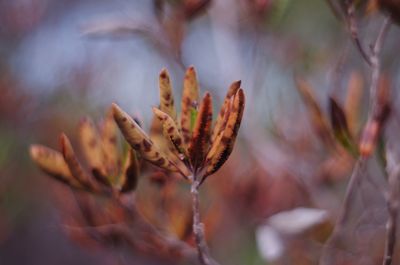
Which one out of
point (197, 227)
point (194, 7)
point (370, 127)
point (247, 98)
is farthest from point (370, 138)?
point (247, 98)

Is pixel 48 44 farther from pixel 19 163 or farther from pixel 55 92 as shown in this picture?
pixel 19 163

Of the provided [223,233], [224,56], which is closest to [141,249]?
[224,56]

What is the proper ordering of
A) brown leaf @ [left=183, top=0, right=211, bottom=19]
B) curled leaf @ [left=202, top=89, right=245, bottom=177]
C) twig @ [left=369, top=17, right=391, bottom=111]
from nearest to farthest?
curled leaf @ [left=202, top=89, right=245, bottom=177] → twig @ [left=369, top=17, right=391, bottom=111] → brown leaf @ [left=183, top=0, right=211, bottom=19]

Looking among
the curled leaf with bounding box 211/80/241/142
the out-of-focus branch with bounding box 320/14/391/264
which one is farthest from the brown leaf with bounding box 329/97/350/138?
the curled leaf with bounding box 211/80/241/142

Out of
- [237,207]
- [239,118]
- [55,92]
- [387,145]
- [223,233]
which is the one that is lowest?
[223,233]

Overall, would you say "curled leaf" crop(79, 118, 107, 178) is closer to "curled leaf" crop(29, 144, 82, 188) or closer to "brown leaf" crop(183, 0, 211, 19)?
"curled leaf" crop(29, 144, 82, 188)

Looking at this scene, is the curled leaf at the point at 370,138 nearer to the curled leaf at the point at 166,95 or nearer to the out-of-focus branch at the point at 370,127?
the out-of-focus branch at the point at 370,127
